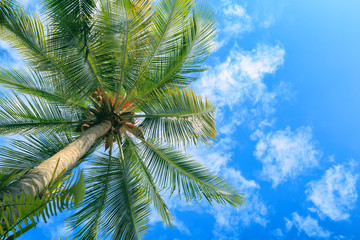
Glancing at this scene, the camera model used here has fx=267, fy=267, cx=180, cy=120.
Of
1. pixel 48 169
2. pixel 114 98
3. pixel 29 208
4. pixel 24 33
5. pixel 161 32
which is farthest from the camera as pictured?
pixel 114 98

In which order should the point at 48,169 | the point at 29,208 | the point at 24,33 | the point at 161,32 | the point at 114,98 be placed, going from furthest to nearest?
the point at 114,98 < the point at 161,32 < the point at 24,33 < the point at 48,169 < the point at 29,208

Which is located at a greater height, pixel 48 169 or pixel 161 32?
pixel 161 32

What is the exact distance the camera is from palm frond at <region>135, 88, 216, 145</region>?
6.39m

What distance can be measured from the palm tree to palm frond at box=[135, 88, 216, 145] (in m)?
0.02

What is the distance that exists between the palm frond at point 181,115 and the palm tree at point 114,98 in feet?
0.08

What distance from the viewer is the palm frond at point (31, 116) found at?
636 centimetres

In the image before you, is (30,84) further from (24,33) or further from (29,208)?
(29,208)

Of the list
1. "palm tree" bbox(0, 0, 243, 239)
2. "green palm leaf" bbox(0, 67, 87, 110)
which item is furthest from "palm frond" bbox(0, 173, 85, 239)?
"green palm leaf" bbox(0, 67, 87, 110)

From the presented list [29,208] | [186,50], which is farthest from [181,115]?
[29,208]

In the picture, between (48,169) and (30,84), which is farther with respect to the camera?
(30,84)

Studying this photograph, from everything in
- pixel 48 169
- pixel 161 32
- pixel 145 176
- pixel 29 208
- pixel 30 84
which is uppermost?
pixel 161 32

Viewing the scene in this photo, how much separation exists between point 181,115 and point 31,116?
3.70m

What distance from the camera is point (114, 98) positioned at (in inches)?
283

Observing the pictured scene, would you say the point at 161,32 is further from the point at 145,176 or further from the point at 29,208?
the point at 29,208
